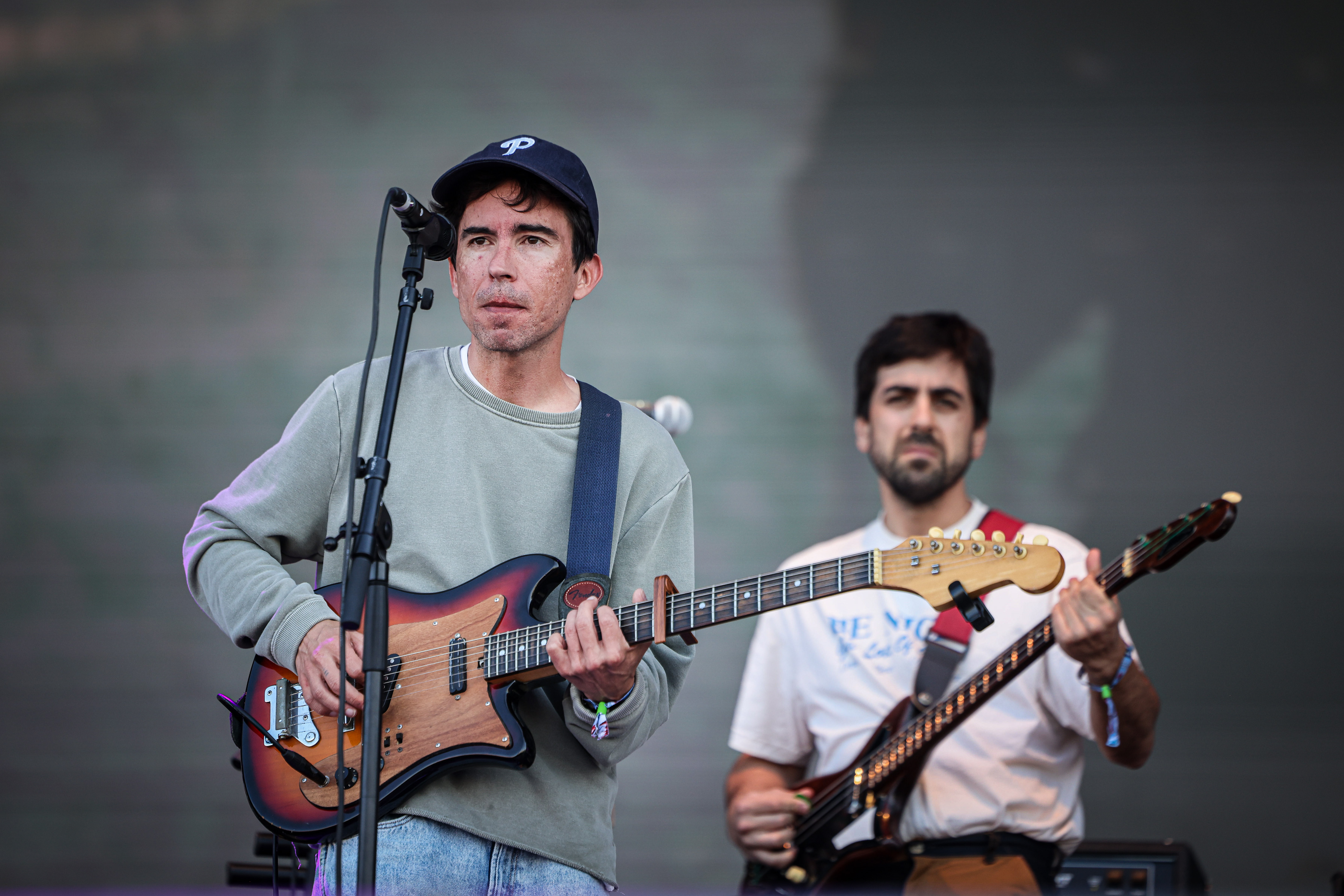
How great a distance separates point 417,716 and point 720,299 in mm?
2768

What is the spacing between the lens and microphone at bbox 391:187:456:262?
2037 millimetres

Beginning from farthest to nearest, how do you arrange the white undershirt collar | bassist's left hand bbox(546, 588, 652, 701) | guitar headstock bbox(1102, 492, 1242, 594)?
guitar headstock bbox(1102, 492, 1242, 594) → the white undershirt collar → bassist's left hand bbox(546, 588, 652, 701)

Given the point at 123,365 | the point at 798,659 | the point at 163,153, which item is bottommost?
the point at 798,659

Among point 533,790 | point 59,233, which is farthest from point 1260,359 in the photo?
point 59,233

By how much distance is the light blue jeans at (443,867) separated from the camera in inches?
83.9

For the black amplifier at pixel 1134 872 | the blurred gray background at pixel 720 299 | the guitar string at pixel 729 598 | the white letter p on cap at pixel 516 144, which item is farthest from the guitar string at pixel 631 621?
the blurred gray background at pixel 720 299

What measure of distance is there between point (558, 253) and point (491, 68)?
8.66 ft

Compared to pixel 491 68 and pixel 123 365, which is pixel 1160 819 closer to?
pixel 491 68

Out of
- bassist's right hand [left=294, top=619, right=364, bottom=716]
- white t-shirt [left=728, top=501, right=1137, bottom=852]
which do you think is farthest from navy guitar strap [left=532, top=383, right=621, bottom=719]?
white t-shirt [left=728, top=501, right=1137, bottom=852]

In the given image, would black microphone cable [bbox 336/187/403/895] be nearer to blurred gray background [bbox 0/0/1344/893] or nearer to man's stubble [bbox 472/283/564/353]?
man's stubble [bbox 472/283/564/353]

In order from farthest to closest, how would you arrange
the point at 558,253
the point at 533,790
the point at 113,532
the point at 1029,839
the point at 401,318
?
the point at 113,532, the point at 1029,839, the point at 558,253, the point at 533,790, the point at 401,318

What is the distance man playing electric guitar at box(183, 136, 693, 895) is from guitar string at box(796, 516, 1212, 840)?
1060 mm

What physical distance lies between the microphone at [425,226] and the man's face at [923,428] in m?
2.05

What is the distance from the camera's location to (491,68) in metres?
4.84
